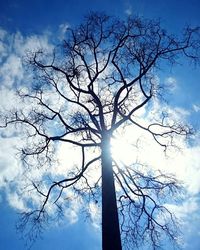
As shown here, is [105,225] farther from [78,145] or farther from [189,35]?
[189,35]

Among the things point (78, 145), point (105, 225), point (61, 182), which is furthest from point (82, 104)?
point (105, 225)

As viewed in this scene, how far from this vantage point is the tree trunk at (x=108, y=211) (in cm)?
950

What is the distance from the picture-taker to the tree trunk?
9500 millimetres

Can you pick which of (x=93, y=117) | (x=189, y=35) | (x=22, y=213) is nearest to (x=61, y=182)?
(x=22, y=213)

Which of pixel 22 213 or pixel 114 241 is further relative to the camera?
pixel 22 213

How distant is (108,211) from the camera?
33.6 feet

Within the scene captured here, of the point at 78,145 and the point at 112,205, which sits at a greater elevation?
the point at 78,145

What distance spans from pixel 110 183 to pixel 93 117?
11.0 ft

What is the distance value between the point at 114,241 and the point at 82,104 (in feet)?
20.4

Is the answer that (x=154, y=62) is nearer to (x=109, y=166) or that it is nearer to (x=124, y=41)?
(x=124, y=41)

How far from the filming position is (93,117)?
13578mm

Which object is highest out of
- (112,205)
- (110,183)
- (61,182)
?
(61,182)

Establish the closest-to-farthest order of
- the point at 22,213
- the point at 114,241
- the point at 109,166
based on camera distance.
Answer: the point at 114,241
the point at 109,166
the point at 22,213

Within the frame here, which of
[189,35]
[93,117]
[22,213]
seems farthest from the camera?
[189,35]
